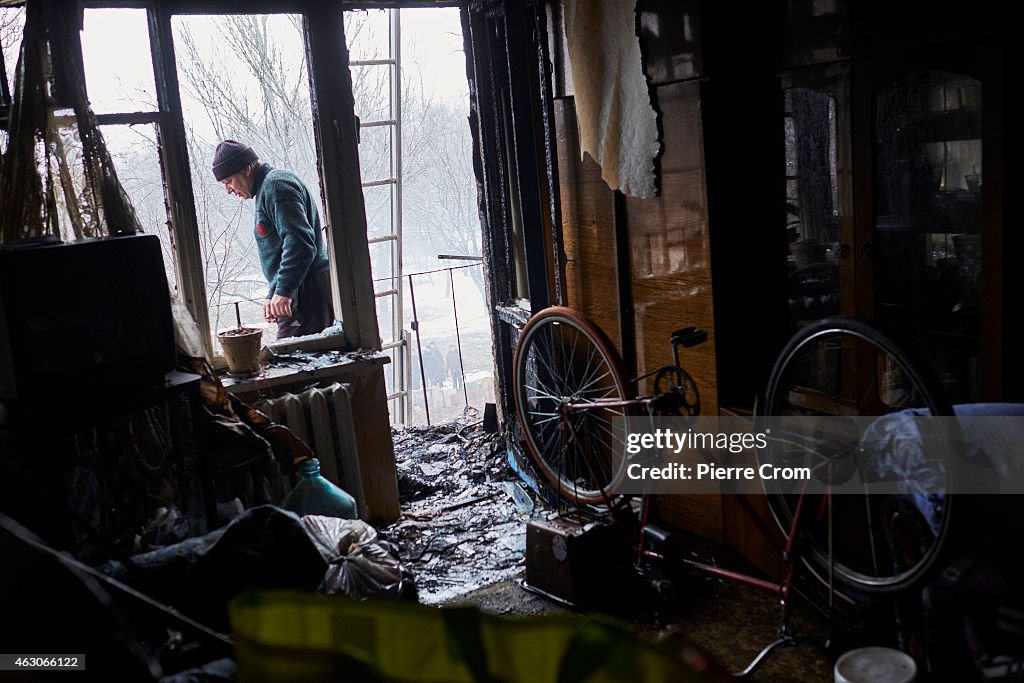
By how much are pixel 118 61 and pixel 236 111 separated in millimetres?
604

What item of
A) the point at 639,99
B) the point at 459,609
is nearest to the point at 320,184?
the point at 639,99

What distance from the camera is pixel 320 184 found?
4.79 metres

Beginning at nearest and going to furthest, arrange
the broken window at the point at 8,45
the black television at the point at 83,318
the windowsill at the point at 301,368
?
the black television at the point at 83,318 → the broken window at the point at 8,45 → the windowsill at the point at 301,368

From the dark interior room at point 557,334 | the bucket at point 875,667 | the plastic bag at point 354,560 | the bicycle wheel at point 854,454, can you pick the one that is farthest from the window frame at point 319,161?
the bucket at point 875,667

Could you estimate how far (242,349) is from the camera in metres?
4.49

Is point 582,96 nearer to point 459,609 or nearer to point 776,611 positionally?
point 776,611

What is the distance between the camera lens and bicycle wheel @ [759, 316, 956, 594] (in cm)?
238

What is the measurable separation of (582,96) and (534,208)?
2.76 feet

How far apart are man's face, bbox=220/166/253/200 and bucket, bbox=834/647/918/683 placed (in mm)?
3640

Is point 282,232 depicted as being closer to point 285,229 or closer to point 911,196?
point 285,229

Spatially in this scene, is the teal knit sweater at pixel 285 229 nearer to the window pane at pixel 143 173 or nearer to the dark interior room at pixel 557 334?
the dark interior room at pixel 557 334

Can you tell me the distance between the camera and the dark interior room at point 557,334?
257 cm

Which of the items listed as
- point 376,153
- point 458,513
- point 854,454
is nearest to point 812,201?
A: point 854,454

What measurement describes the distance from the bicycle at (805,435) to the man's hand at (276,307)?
1.30 m
